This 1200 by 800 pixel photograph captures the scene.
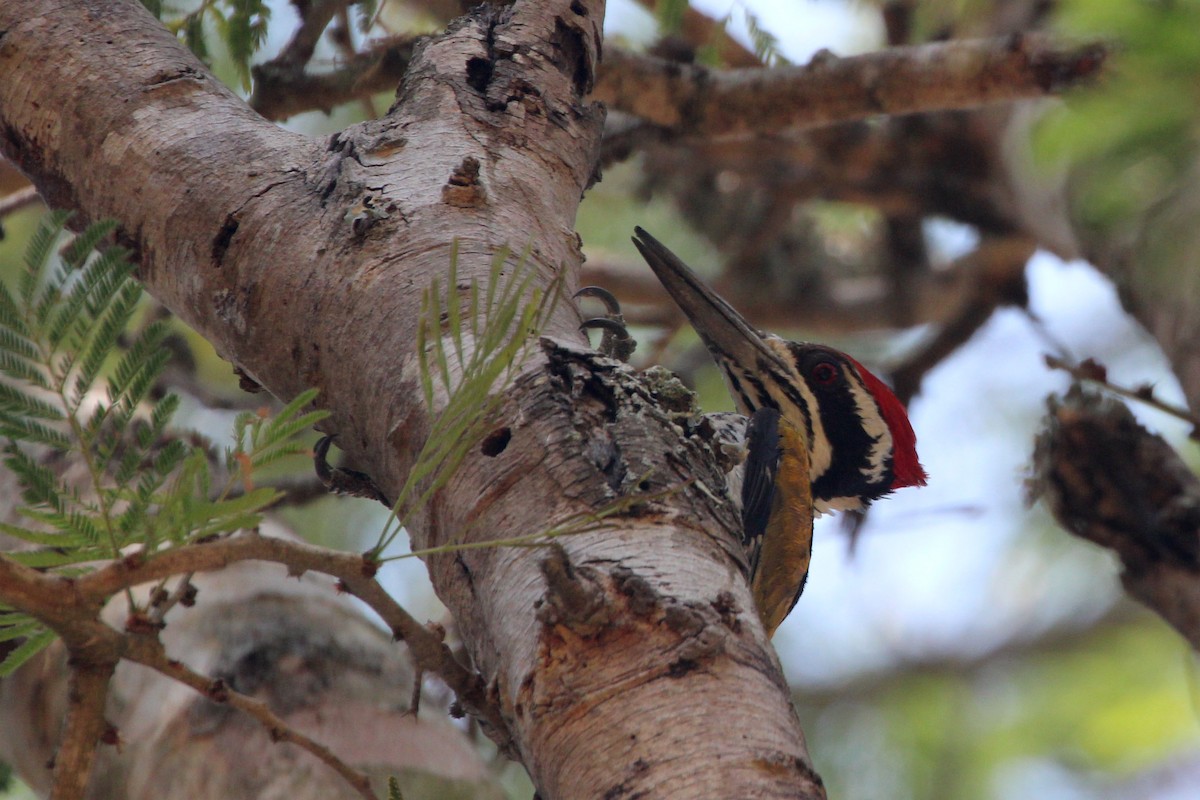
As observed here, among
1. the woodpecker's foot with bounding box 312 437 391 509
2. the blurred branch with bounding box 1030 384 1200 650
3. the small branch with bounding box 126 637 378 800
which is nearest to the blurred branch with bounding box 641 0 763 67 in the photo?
the blurred branch with bounding box 1030 384 1200 650

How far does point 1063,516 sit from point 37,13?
10.7ft

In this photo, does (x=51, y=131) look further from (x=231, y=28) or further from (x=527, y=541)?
(x=527, y=541)

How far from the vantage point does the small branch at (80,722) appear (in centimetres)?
147

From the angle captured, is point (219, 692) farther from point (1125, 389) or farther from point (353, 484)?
point (1125, 389)

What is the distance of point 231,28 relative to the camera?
3.04 metres

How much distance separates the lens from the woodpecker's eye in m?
4.34

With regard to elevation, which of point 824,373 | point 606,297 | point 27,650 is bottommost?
point 27,650

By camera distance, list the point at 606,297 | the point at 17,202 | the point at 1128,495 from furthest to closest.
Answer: the point at 17,202
the point at 1128,495
the point at 606,297

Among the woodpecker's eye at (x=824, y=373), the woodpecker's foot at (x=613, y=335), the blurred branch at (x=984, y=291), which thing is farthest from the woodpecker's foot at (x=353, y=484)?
the blurred branch at (x=984, y=291)

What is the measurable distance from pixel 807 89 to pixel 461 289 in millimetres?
2491

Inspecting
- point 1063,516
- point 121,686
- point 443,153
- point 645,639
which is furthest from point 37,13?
point 1063,516

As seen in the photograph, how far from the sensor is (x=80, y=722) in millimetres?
1481

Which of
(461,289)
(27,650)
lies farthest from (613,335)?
(27,650)

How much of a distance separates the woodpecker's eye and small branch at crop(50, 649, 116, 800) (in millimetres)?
3219
